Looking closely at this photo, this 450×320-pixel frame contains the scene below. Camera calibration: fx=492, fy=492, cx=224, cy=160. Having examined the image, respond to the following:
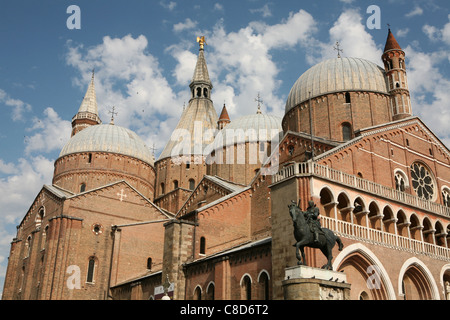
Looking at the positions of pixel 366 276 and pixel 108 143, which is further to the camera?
pixel 108 143

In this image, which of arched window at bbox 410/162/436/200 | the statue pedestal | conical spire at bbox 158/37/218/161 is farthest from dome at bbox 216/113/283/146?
the statue pedestal

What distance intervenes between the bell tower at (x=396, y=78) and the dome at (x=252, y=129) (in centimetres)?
1036

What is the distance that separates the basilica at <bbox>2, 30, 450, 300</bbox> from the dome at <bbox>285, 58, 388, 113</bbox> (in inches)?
3.8

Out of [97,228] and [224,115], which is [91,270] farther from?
[224,115]

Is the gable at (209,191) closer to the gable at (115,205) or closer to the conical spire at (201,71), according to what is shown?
the gable at (115,205)

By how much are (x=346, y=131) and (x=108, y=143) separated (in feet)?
69.1

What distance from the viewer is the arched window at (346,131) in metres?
30.6

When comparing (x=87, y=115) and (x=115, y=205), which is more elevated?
(x=87, y=115)

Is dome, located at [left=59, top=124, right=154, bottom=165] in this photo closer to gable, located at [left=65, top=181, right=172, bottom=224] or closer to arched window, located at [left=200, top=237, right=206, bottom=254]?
gable, located at [left=65, top=181, right=172, bottom=224]

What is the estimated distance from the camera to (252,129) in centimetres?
3981

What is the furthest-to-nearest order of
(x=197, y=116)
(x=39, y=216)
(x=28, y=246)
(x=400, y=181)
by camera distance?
1. (x=197, y=116)
2. (x=28, y=246)
3. (x=39, y=216)
4. (x=400, y=181)

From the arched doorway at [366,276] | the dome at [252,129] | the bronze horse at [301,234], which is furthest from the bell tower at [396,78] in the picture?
the bronze horse at [301,234]

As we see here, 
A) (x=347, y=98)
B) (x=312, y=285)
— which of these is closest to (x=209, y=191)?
(x=347, y=98)
